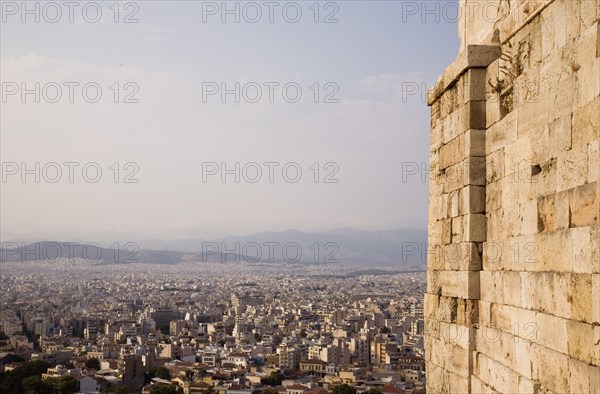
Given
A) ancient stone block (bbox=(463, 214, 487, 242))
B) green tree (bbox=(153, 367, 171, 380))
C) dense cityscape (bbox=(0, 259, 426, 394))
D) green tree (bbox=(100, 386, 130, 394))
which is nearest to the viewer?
ancient stone block (bbox=(463, 214, 487, 242))

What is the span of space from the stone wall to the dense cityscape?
114ft

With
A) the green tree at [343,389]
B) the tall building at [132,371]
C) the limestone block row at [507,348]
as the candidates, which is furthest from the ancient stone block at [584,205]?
the tall building at [132,371]

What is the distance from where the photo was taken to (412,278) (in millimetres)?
130625

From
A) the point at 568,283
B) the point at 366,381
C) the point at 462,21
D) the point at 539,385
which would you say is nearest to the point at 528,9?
the point at 462,21

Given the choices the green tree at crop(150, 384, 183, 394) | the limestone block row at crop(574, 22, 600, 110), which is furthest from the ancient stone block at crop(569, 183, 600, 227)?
the green tree at crop(150, 384, 183, 394)

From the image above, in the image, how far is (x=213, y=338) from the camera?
6738 centimetres

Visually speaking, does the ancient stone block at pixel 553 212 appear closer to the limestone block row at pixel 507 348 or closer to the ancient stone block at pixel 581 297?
the ancient stone block at pixel 581 297

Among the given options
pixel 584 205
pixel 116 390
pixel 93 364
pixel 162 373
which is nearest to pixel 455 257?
pixel 584 205

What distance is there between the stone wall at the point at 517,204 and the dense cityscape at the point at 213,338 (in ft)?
114

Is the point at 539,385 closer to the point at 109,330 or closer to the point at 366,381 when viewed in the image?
the point at 366,381

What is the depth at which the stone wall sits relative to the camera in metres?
3.35

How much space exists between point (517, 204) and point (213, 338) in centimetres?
6482

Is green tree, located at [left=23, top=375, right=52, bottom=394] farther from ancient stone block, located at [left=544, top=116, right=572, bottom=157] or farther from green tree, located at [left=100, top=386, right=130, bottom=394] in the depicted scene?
ancient stone block, located at [left=544, top=116, right=572, bottom=157]

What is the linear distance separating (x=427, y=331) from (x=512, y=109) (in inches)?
68.7
